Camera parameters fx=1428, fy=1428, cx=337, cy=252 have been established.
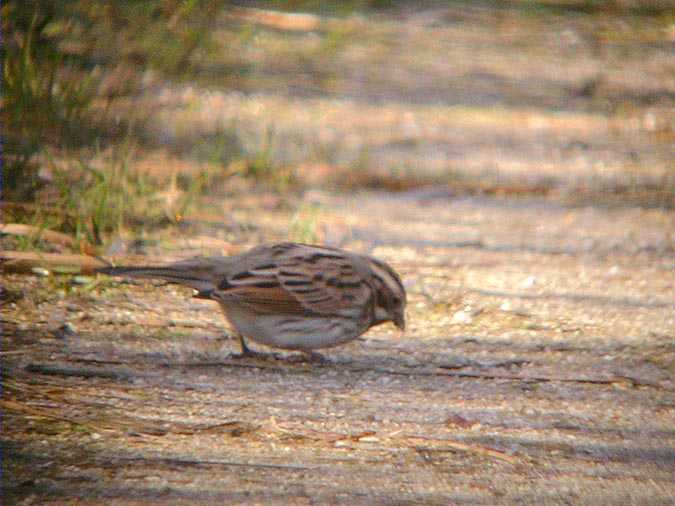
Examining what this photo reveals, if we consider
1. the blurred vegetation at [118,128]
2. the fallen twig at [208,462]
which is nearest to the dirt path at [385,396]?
the fallen twig at [208,462]

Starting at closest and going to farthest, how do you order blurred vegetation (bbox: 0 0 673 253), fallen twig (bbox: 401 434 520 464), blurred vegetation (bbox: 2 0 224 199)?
fallen twig (bbox: 401 434 520 464) → blurred vegetation (bbox: 0 0 673 253) → blurred vegetation (bbox: 2 0 224 199)

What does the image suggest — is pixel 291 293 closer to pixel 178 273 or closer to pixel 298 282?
pixel 298 282

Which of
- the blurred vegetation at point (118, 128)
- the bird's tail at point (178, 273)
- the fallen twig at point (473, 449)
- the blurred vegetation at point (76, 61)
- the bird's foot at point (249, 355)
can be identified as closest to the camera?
the fallen twig at point (473, 449)

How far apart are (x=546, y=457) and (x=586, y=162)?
547 cm

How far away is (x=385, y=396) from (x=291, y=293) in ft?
2.09

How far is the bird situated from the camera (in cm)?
545

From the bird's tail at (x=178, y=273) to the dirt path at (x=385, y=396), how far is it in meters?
0.29

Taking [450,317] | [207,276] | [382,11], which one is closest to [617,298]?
[450,317]

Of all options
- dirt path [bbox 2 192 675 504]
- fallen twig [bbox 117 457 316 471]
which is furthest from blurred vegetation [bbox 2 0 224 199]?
fallen twig [bbox 117 457 316 471]

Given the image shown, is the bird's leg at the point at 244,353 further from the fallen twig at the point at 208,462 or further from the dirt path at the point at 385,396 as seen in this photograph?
the fallen twig at the point at 208,462

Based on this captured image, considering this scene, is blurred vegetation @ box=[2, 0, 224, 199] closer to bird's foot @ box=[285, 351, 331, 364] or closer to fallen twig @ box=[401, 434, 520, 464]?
bird's foot @ box=[285, 351, 331, 364]

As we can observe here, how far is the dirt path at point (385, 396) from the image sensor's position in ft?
13.9

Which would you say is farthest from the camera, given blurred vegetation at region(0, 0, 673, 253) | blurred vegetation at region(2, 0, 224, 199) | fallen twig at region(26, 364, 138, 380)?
blurred vegetation at region(2, 0, 224, 199)

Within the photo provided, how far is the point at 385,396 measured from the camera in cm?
515
